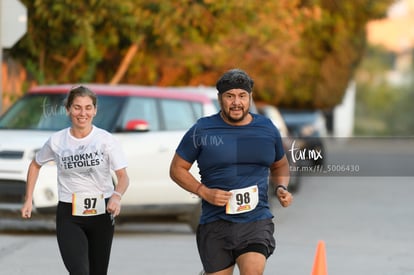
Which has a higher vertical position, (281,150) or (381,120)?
(381,120)

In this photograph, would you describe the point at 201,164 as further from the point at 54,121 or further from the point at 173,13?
the point at 173,13

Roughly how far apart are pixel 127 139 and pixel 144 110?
0.75 meters

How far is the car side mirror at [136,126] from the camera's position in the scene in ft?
49.0

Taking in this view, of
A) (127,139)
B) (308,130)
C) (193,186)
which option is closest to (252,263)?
(193,186)

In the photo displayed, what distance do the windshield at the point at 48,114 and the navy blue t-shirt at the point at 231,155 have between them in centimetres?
732

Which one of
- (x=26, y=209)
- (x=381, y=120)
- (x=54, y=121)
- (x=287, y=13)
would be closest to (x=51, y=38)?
(x=287, y=13)

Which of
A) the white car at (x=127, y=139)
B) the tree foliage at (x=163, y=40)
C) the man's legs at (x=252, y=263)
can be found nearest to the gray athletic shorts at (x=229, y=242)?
the man's legs at (x=252, y=263)

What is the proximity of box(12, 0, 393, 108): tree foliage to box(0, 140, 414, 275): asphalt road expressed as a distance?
3.43 metres

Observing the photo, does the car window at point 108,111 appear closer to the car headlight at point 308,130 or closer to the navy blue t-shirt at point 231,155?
the navy blue t-shirt at point 231,155

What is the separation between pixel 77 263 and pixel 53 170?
6335 millimetres

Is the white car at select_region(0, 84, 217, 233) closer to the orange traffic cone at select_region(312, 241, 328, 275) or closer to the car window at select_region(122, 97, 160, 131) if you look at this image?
the car window at select_region(122, 97, 160, 131)

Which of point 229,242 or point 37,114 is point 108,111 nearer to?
point 37,114

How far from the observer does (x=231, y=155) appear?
763 centimetres

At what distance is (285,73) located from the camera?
2873cm
